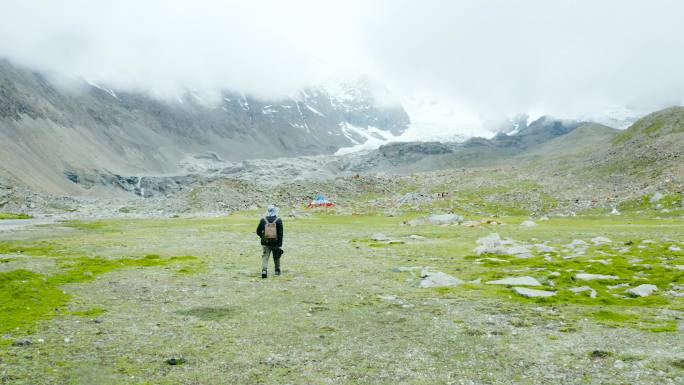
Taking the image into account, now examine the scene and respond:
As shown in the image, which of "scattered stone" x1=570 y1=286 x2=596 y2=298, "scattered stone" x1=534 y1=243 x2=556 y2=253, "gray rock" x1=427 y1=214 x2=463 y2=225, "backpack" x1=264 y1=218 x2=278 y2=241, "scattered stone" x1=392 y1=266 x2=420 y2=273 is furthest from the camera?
"gray rock" x1=427 y1=214 x2=463 y2=225

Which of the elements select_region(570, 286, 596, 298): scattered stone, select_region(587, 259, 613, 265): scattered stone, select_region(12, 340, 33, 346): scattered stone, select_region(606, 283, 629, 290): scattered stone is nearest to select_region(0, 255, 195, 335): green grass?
select_region(12, 340, 33, 346): scattered stone

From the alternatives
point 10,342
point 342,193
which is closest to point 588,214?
point 342,193

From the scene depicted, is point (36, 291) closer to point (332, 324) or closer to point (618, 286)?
point (332, 324)

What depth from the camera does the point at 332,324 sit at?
622 inches

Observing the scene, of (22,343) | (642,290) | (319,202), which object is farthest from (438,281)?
(319,202)

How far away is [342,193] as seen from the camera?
431ft

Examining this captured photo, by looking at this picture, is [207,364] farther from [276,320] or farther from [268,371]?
[276,320]

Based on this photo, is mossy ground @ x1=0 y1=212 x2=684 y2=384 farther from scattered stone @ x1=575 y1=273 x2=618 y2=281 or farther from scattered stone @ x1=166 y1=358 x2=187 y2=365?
scattered stone @ x1=575 y1=273 x2=618 y2=281

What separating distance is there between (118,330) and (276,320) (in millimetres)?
4766

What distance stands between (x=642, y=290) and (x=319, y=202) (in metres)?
93.3

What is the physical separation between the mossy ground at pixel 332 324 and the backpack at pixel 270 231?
6.73ft

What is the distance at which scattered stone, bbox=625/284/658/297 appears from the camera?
19.1m

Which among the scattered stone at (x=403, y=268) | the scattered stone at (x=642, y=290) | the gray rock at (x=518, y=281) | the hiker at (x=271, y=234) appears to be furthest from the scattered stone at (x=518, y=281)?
the hiker at (x=271, y=234)

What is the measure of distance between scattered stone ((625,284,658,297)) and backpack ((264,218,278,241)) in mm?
15776
